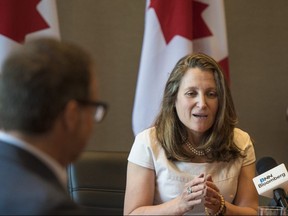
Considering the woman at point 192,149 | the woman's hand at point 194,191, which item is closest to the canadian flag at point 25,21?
the woman at point 192,149

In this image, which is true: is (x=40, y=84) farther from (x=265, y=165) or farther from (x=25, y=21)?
(x=25, y=21)

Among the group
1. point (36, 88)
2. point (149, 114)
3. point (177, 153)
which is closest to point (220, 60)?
point (149, 114)

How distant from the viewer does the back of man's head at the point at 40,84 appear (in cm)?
113

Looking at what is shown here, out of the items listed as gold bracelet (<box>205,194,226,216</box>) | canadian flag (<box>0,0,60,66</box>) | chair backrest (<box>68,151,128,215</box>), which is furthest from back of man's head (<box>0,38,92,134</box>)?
canadian flag (<box>0,0,60,66</box>)

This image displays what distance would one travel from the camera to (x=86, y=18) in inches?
136

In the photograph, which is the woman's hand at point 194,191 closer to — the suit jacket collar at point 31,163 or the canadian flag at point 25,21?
the suit jacket collar at point 31,163

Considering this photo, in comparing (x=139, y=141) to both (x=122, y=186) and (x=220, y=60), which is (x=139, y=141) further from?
(x=220, y=60)

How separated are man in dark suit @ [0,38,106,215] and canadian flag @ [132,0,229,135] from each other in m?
1.93

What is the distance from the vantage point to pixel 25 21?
3.06 m

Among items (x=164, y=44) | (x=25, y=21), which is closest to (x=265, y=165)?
(x=164, y=44)

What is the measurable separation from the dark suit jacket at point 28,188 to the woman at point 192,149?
1.20 metres

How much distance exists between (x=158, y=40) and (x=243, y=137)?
862mm

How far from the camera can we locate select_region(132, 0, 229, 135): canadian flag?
310 centimetres

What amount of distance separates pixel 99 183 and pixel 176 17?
3.58 ft
